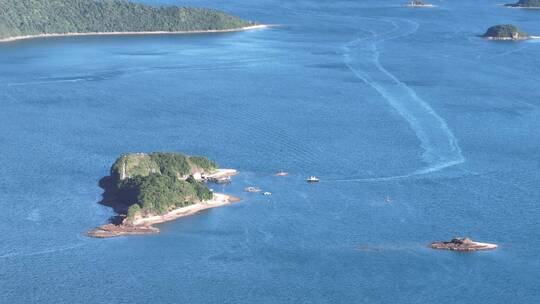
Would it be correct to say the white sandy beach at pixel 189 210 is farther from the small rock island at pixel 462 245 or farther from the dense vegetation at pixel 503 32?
the dense vegetation at pixel 503 32

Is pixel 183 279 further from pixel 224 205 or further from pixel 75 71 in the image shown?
pixel 75 71

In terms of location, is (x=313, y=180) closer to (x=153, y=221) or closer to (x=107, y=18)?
(x=153, y=221)

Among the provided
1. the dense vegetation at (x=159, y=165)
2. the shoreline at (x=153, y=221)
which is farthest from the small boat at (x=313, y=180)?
the dense vegetation at (x=159, y=165)

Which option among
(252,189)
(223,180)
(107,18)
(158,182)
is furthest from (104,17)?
(158,182)

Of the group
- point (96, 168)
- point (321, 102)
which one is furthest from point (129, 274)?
point (321, 102)

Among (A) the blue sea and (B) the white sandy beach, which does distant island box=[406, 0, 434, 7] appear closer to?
(A) the blue sea
